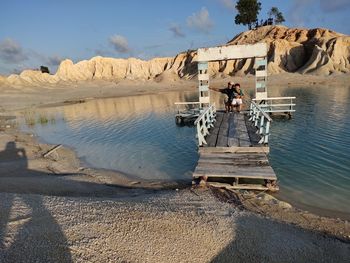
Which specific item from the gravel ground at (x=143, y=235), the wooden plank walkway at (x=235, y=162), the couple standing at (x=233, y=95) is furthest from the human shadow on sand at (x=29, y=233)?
the couple standing at (x=233, y=95)

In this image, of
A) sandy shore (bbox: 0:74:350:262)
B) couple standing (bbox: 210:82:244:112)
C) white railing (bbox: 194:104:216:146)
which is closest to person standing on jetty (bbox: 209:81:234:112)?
couple standing (bbox: 210:82:244:112)

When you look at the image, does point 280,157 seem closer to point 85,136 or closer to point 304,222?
point 304,222

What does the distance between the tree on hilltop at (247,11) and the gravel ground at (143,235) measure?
87780mm

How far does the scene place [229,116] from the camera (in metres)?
18.2

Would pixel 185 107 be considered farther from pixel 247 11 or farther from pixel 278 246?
pixel 247 11

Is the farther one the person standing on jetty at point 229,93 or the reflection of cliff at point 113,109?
the reflection of cliff at point 113,109

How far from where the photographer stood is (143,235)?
5375mm

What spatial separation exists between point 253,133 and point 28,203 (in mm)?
9687

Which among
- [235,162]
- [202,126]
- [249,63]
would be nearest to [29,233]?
[235,162]

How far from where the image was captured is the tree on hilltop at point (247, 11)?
84062 millimetres

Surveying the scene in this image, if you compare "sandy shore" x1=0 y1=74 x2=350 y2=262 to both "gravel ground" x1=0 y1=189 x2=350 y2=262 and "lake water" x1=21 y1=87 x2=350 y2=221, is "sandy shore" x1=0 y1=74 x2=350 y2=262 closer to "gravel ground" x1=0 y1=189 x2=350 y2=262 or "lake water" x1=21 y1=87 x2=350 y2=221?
"gravel ground" x1=0 y1=189 x2=350 y2=262

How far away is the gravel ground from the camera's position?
15.8 feet

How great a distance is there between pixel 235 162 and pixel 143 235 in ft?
18.0

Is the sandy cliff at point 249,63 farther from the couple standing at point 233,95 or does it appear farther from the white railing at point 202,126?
the white railing at point 202,126
